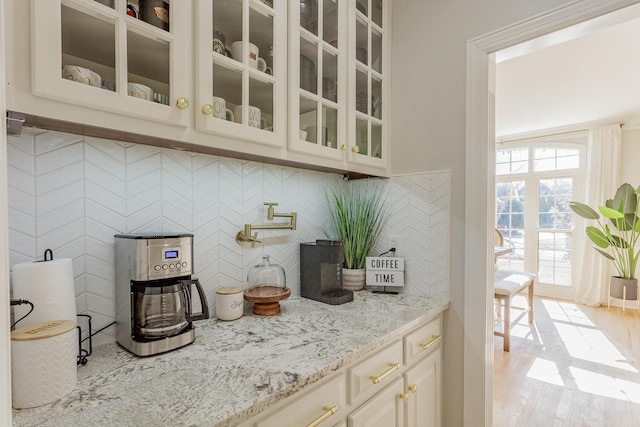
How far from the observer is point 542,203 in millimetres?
4770

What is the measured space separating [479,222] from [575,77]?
2.48m

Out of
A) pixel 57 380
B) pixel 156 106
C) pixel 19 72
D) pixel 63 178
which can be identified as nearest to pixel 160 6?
pixel 156 106

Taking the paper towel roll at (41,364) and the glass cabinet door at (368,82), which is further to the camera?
the glass cabinet door at (368,82)

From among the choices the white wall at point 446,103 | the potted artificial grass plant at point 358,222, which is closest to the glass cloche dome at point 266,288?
the potted artificial grass plant at point 358,222

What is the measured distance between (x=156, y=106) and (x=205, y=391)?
74cm

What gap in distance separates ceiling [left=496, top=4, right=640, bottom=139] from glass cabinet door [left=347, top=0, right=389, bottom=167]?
0.56 m

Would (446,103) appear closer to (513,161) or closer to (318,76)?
(318,76)

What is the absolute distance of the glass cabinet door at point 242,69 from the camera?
953mm

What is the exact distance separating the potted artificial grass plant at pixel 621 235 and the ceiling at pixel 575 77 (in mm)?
1038

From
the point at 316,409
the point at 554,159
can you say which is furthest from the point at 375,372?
the point at 554,159

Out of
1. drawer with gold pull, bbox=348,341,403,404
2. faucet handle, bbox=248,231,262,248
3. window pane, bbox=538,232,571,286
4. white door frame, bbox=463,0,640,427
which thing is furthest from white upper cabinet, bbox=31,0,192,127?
window pane, bbox=538,232,571,286

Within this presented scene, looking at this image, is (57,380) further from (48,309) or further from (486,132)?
(486,132)

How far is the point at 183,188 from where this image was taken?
3.91 ft

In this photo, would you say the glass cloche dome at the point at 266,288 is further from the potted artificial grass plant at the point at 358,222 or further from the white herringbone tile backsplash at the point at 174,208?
the potted artificial grass plant at the point at 358,222
